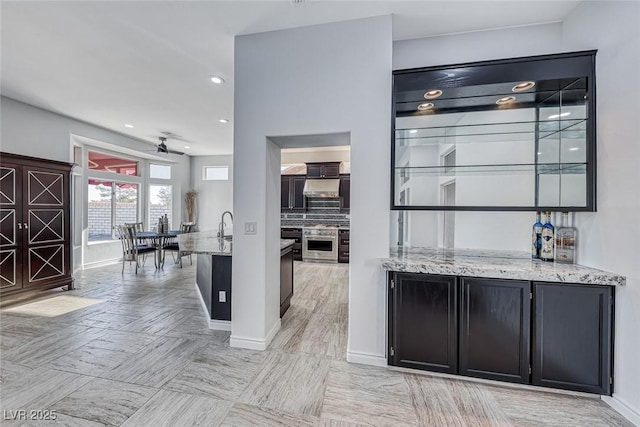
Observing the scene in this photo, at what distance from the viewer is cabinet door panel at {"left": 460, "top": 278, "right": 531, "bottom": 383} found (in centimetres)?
201

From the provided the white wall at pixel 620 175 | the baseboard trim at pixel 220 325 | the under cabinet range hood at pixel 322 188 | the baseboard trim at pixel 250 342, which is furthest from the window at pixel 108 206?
the white wall at pixel 620 175

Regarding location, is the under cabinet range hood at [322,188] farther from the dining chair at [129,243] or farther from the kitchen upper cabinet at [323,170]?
the dining chair at [129,243]

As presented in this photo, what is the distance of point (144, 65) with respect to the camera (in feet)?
10.7

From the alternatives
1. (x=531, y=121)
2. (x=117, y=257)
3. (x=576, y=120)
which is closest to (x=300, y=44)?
(x=531, y=121)

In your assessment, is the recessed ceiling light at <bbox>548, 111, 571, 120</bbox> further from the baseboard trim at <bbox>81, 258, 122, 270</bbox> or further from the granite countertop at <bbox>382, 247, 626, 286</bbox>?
the baseboard trim at <bbox>81, 258, 122, 270</bbox>

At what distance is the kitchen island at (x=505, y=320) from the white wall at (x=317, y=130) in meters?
0.26

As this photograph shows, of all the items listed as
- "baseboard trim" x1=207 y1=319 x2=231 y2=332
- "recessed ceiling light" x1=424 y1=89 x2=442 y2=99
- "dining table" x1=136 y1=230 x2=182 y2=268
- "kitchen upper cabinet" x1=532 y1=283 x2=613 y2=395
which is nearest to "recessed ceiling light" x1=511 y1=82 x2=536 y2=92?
"recessed ceiling light" x1=424 y1=89 x2=442 y2=99

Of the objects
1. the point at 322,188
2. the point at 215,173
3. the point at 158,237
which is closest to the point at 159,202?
the point at 215,173

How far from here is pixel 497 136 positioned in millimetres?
2547

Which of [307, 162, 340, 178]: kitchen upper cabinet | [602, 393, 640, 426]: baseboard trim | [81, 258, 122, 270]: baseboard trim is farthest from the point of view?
[307, 162, 340, 178]: kitchen upper cabinet

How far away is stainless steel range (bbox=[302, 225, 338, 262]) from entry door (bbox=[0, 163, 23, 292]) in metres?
5.07

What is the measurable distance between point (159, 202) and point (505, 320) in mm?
8710

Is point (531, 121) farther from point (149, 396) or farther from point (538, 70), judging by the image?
point (149, 396)

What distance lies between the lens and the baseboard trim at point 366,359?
7.71ft
